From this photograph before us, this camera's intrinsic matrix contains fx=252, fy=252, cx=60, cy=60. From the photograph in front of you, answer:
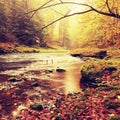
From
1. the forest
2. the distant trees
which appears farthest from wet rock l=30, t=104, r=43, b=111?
the distant trees

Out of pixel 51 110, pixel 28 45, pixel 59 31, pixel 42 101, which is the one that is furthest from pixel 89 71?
pixel 59 31

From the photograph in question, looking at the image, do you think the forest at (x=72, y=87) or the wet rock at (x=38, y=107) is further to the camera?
the wet rock at (x=38, y=107)

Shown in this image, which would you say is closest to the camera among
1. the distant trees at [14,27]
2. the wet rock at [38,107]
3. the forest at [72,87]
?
the forest at [72,87]

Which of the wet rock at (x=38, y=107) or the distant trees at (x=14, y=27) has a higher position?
the distant trees at (x=14, y=27)

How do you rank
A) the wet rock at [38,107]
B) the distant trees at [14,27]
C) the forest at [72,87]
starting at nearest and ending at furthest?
1. the forest at [72,87]
2. the wet rock at [38,107]
3. the distant trees at [14,27]

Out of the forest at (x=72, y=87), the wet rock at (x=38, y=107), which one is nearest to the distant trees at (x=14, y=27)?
the forest at (x=72, y=87)

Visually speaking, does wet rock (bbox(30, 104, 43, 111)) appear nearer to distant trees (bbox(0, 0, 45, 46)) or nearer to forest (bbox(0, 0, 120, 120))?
forest (bbox(0, 0, 120, 120))

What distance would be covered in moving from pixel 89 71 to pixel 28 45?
3563 cm

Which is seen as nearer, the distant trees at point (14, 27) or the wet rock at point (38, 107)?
the wet rock at point (38, 107)

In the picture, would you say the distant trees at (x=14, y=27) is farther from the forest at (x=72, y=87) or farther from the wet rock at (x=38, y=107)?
the wet rock at (x=38, y=107)

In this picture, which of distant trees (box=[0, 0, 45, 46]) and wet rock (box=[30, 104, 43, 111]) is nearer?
Answer: wet rock (box=[30, 104, 43, 111])

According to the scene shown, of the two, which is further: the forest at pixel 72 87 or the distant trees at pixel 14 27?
the distant trees at pixel 14 27

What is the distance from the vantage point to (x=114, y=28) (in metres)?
11.8

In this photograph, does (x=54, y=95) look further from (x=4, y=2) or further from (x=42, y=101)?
(x=4, y=2)
